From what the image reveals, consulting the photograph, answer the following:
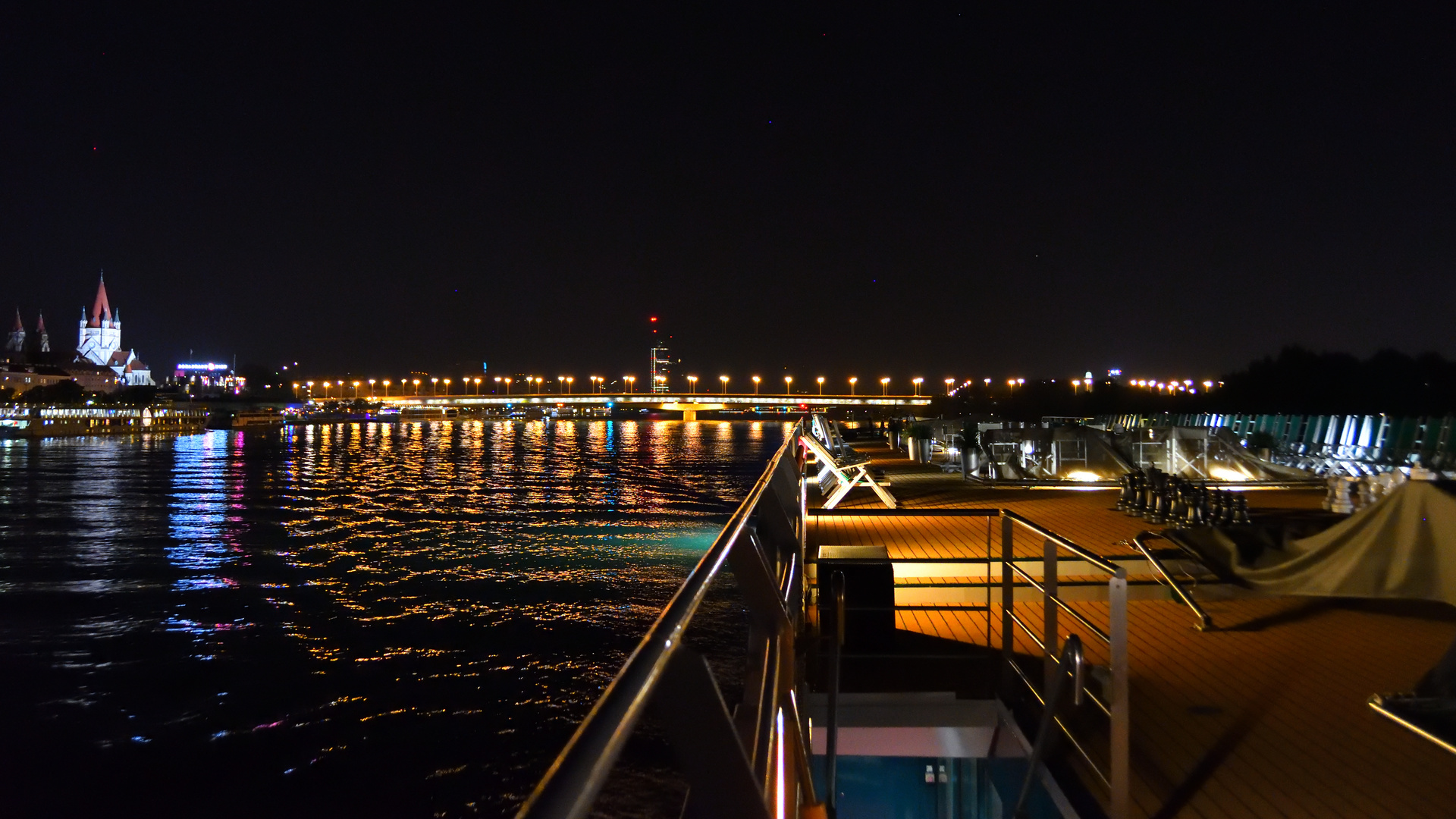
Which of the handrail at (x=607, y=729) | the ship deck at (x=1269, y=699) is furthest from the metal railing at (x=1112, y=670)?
the handrail at (x=607, y=729)

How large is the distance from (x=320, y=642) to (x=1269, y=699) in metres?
13.4

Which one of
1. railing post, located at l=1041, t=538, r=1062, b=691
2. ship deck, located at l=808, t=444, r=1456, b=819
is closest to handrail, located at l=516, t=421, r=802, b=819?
ship deck, located at l=808, t=444, r=1456, b=819

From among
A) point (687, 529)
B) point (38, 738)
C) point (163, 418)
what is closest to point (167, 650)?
point (38, 738)

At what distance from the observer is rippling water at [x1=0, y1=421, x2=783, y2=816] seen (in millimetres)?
10164

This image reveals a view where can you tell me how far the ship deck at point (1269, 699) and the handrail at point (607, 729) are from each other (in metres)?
3.31

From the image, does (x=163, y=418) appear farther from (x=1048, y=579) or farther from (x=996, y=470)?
(x=1048, y=579)

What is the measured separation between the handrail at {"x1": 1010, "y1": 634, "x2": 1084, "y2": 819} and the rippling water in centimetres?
584

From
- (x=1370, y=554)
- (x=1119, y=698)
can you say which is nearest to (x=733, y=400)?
(x=1370, y=554)

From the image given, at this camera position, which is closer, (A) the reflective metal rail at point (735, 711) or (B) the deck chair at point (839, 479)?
(A) the reflective metal rail at point (735, 711)

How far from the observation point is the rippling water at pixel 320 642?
33.3 ft

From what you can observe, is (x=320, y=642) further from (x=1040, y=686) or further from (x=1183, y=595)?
(x=1183, y=595)

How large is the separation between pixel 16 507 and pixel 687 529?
26.2 meters

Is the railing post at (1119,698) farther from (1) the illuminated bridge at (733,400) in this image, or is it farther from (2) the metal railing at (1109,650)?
(1) the illuminated bridge at (733,400)

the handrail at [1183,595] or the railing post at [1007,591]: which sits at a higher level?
the railing post at [1007,591]
